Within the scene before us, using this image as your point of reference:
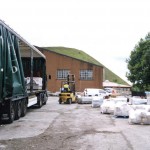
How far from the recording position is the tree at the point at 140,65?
55031mm

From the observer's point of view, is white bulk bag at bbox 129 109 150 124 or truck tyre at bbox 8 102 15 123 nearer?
truck tyre at bbox 8 102 15 123

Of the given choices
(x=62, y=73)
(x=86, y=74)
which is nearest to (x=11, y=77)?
(x=86, y=74)

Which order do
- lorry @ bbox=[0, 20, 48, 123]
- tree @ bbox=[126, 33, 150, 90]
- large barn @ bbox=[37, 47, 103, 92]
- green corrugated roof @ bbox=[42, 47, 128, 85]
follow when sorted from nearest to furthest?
lorry @ bbox=[0, 20, 48, 123] < tree @ bbox=[126, 33, 150, 90] < large barn @ bbox=[37, 47, 103, 92] < green corrugated roof @ bbox=[42, 47, 128, 85]

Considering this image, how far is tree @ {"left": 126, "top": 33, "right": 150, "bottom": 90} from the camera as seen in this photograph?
5503 cm

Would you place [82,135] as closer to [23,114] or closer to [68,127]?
[68,127]

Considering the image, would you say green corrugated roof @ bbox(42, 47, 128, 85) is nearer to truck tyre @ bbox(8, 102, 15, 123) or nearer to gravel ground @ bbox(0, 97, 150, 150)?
truck tyre @ bbox(8, 102, 15, 123)

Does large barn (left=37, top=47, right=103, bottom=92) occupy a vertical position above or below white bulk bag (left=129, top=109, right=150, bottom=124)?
above

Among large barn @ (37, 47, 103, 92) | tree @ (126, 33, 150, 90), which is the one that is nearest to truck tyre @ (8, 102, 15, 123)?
tree @ (126, 33, 150, 90)

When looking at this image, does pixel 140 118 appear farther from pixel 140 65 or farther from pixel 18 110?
pixel 140 65

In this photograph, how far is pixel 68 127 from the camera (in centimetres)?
1503

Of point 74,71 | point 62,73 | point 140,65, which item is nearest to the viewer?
point 140,65

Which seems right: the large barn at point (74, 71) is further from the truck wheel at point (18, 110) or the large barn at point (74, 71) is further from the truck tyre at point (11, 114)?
the truck tyre at point (11, 114)

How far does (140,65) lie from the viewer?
182 feet

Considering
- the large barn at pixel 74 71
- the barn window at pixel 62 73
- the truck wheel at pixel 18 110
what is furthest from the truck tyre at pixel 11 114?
the barn window at pixel 62 73
